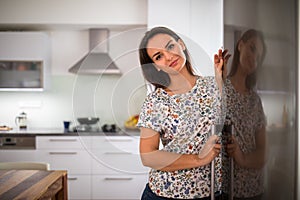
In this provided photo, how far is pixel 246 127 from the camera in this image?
2.09 feet

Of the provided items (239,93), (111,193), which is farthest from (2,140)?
(239,93)

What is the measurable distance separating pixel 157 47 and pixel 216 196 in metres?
0.49

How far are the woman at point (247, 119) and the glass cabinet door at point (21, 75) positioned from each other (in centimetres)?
286

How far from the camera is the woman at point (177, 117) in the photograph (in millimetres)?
1005

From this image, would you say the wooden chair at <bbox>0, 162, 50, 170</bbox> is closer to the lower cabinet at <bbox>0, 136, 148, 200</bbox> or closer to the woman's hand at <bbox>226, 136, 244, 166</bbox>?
the lower cabinet at <bbox>0, 136, 148, 200</bbox>

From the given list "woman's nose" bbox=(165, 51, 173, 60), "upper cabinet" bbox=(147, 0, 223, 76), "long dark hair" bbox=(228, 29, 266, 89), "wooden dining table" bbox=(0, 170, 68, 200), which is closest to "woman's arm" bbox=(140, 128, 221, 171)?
"woman's nose" bbox=(165, 51, 173, 60)

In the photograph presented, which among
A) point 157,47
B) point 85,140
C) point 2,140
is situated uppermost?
point 157,47

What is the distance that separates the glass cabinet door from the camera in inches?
133

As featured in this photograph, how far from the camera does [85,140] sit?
3.63ft

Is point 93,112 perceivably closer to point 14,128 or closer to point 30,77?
point 30,77

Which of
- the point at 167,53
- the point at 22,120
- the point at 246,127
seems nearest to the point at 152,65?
the point at 167,53

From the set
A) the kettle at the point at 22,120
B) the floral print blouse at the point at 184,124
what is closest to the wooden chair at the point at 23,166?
the floral print blouse at the point at 184,124

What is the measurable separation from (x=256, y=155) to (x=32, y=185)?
1315 mm

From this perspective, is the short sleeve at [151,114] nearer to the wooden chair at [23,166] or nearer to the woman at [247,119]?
the woman at [247,119]
